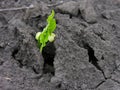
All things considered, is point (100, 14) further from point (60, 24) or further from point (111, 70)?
point (111, 70)

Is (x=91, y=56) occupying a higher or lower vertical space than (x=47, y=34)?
lower

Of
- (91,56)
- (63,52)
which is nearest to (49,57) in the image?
(63,52)

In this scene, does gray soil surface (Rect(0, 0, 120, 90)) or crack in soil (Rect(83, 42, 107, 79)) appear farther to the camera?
crack in soil (Rect(83, 42, 107, 79))

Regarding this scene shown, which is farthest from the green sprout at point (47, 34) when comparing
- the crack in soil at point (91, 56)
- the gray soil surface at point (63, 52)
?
the crack in soil at point (91, 56)

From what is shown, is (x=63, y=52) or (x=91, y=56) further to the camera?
(x=91, y=56)

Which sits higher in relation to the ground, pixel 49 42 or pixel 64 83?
pixel 49 42

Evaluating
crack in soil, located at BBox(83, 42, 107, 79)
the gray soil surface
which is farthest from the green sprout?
crack in soil, located at BBox(83, 42, 107, 79)

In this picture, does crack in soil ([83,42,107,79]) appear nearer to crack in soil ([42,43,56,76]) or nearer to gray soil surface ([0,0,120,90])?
gray soil surface ([0,0,120,90])

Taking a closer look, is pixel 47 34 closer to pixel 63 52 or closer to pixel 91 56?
pixel 63 52

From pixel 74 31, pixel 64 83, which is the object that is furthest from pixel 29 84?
pixel 74 31
